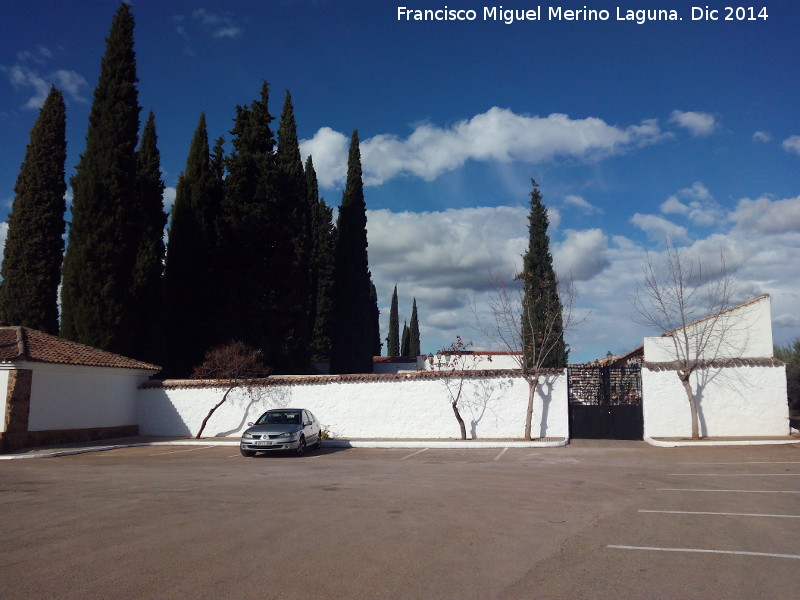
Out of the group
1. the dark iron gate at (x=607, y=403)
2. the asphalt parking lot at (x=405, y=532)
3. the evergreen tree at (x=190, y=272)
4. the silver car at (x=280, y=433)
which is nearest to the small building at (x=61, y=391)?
the evergreen tree at (x=190, y=272)

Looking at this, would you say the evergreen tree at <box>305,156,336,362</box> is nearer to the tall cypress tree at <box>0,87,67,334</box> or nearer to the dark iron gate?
the tall cypress tree at <box>0,87,67,334</box>

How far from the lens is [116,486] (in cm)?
1245

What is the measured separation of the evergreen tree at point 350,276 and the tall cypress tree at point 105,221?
16297mm

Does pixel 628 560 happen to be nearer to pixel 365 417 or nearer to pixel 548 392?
pixel 548 392

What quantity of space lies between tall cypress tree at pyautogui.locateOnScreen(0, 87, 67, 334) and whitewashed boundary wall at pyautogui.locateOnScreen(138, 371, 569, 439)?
9.58 meters

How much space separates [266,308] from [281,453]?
1403 centimetres

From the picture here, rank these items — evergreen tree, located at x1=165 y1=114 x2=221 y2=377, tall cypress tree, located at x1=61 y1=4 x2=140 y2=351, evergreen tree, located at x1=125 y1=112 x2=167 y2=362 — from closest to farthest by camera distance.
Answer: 1. tall cypress tree, located at x1=61 y1=4 x2=140 y2=351
2. evergreen tree, located at x1=125 y1=112 x2=167 y2=362
3. evergreen tree, located at x1=165 y1=114 x2=221 y2=377

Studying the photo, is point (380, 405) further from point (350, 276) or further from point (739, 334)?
point (350, 276)

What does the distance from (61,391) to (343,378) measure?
9.93 metres

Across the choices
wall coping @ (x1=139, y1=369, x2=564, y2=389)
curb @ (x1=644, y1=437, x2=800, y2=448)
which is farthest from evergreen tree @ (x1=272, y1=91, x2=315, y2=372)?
curb @ (x1=644, y1=437, x2=800, y2=448)

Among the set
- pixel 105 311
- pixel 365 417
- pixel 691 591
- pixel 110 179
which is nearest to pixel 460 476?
pixel 691 591

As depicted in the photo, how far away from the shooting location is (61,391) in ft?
72.7

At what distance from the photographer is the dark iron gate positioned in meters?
22.5

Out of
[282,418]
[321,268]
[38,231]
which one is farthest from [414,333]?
[282,418]
